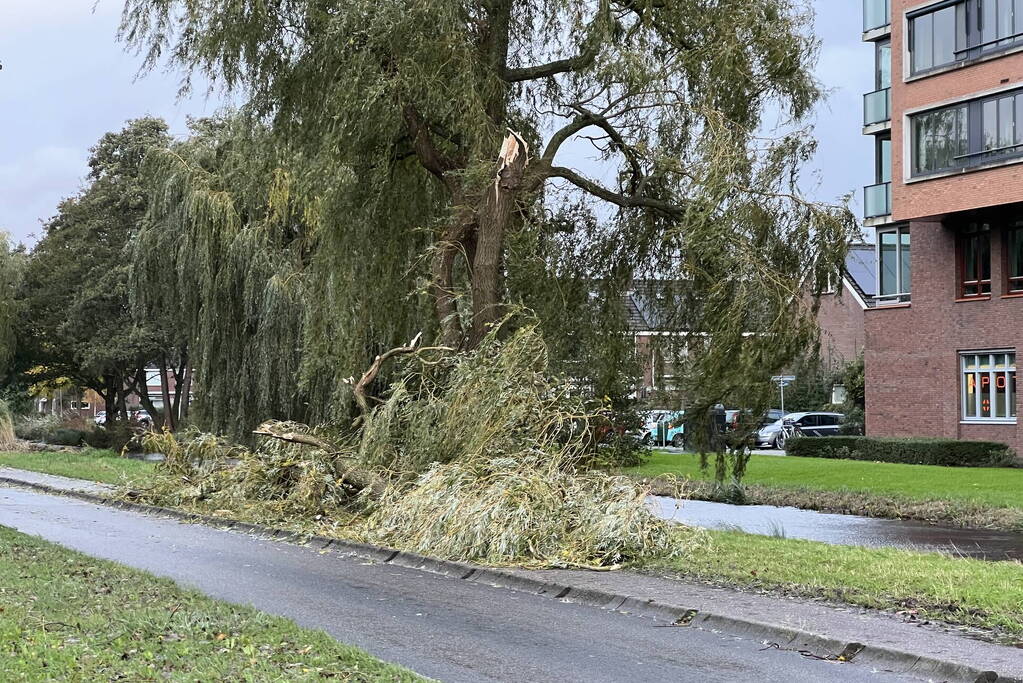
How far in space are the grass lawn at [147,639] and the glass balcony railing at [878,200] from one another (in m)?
34.0

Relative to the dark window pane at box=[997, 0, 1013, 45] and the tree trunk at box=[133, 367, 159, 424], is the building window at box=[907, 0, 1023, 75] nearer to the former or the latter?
the dark window pane at box=[997, 0, 1013, 45]

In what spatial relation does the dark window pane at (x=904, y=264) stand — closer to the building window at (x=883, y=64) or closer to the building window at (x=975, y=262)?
the building window at (x=975, y=262)

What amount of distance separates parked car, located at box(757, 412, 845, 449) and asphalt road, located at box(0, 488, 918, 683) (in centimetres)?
3548

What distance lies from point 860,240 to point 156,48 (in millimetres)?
10485

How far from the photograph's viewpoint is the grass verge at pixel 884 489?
19453 millimetres

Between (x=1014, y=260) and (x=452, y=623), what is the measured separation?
2891 centimetres

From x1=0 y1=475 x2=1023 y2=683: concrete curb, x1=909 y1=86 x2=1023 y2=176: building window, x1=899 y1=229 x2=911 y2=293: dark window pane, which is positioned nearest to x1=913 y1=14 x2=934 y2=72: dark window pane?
x1=909 y1=86 x2=1023 y2=176: building window

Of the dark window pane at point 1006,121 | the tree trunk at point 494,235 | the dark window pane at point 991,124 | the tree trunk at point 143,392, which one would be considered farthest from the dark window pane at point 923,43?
the tree trunk at point 143,392

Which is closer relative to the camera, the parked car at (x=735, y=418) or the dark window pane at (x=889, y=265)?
the parked car at (x=735, y=418)

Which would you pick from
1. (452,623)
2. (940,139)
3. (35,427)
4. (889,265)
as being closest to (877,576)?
(452,623)

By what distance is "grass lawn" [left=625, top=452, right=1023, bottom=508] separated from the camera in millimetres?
22344

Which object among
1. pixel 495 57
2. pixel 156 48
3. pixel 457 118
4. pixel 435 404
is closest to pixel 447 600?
pixel 435 404

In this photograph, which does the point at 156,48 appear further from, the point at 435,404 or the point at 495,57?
the point at 435,404

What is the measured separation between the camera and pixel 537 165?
17.8 metres
